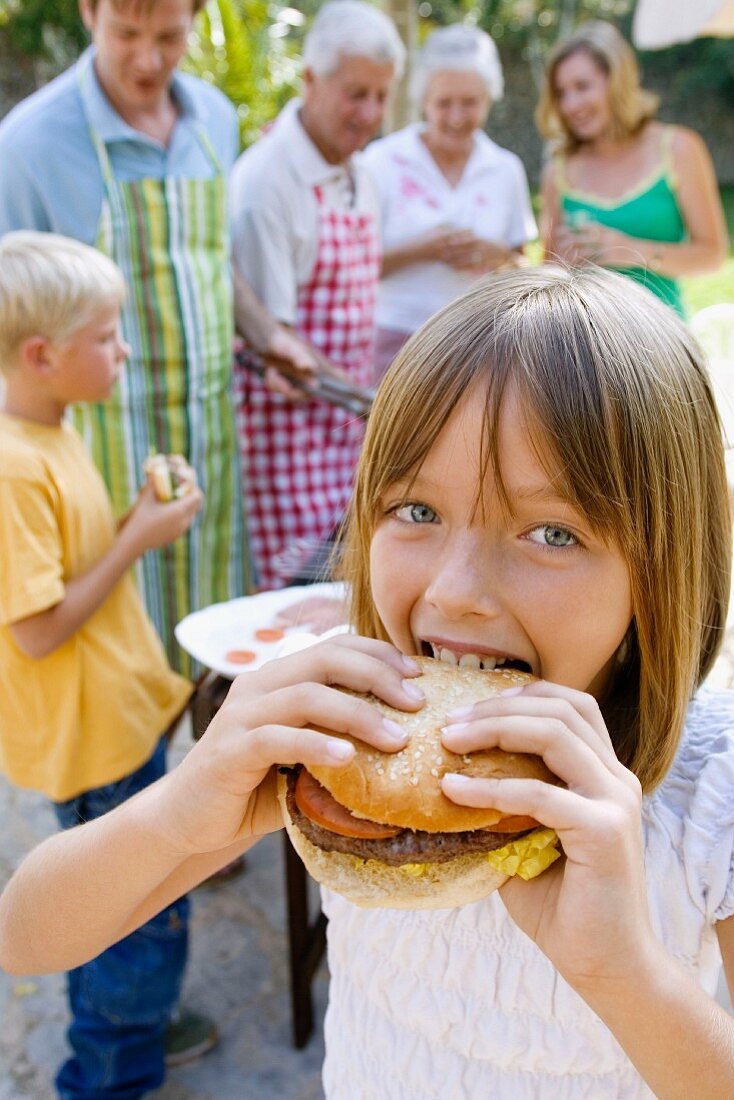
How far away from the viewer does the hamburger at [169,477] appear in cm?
259

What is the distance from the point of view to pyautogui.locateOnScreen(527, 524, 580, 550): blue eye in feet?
3.80

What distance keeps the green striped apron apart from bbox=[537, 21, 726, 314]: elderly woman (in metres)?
1.71

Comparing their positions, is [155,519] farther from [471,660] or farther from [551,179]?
[551,179]

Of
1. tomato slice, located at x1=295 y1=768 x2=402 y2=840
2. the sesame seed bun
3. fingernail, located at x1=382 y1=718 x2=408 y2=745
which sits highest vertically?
fingernail, located at x1=382 y1=718 x2=408 y2=745

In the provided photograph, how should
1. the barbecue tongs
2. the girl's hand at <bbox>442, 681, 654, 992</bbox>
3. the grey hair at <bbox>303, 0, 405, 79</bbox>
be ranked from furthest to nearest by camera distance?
1. the grey hair at <bbox>303, 0, 405, 79</bbox>
2. the barbecue tongs
3. the girl's hand at <bbox>442, 681, 654, 992</bbox>

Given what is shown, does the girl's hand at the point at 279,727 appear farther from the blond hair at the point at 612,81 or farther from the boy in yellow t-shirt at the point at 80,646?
the blond hair at the point at 612,81

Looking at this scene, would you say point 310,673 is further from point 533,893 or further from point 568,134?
point 568,134

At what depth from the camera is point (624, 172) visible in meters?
4.43

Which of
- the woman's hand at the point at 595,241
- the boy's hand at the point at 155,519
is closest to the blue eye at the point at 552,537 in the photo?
the boy's hand at the point at 155,519

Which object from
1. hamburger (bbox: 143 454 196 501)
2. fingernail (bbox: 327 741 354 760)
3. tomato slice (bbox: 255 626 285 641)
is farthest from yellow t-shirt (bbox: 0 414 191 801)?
fingernail (bbox: 327 741 354 760)

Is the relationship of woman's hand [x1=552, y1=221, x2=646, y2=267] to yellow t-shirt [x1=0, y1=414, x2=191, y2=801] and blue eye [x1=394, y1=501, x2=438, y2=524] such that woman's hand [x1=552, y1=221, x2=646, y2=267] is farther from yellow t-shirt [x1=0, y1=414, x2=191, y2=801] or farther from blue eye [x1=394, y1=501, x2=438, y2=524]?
blue eye [x1=394, y1=501, x2=438, y2=524]

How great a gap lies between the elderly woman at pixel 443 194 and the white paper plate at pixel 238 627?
2.10 meters

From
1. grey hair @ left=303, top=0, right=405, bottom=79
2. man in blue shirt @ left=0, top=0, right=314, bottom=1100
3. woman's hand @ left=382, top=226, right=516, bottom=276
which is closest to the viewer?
man in blue shirt @ left=0, top=0, right=314, bottom=1100

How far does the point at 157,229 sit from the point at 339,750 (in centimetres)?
244
